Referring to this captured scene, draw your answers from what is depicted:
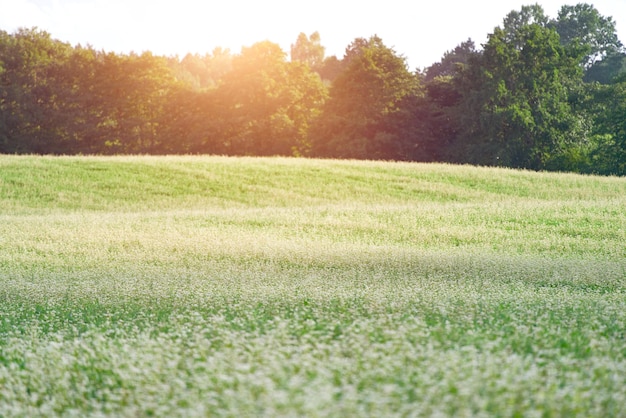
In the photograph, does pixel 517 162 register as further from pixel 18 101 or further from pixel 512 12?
pixel 512 12

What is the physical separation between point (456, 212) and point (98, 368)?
20.7m

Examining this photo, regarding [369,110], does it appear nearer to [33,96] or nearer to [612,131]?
[612,131]

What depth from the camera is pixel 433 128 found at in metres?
60.3

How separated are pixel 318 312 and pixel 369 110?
54.1 meters

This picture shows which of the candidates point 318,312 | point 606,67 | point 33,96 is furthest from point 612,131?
point 318,312

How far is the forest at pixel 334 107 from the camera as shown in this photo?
5456 cm

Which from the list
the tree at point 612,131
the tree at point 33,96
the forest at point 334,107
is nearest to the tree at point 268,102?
the forest at point 334,107

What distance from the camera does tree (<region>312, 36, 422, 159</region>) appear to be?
58.4 m

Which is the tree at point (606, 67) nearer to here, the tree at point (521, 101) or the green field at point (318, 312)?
the tree at point (521, 101)

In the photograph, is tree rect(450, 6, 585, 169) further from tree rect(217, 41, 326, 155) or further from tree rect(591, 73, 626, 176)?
tree rect(217, 41, 326, 155)

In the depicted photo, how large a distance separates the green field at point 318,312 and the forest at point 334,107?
28944 millimetres

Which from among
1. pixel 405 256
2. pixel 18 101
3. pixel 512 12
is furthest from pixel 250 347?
pixel 512 12

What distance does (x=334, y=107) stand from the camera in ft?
203

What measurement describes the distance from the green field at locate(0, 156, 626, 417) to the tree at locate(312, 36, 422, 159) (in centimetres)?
3094
